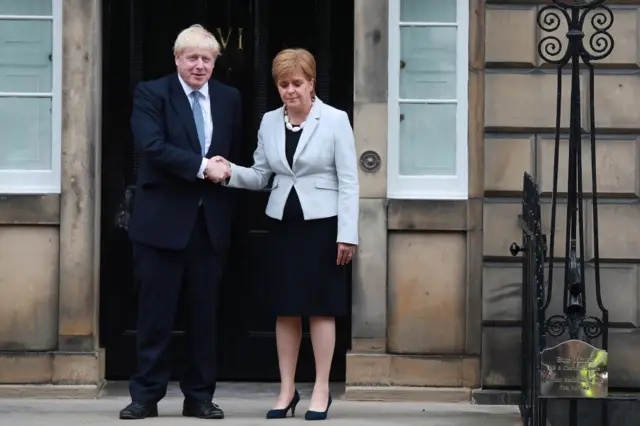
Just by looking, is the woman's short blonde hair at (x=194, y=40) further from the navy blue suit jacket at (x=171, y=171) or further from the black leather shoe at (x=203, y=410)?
the black leather shoe at (x=203, y=410)

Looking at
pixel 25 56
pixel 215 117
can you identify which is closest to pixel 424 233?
pixel 215 117

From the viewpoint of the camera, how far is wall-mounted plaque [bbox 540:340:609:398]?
786 centimetres

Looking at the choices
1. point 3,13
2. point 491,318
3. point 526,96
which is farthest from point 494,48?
point 3,13

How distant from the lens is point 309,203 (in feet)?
26.6

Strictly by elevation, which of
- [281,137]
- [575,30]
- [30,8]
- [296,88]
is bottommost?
[281,137]

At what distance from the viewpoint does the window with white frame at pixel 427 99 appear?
936 centimetres

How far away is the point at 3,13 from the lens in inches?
370

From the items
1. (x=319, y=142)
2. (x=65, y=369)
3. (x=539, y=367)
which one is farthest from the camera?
(x=65, y=369)

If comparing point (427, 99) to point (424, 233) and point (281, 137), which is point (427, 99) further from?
point (281, 137)

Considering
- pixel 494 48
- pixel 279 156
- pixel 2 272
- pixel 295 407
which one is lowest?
pixel 295 407

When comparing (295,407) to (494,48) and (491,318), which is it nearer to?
(491,318)

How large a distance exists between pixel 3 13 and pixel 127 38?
2.49 ft

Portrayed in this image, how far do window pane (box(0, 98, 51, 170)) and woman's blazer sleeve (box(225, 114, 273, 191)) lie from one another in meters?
1.68

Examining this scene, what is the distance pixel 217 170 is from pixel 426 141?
1857 millimetres
